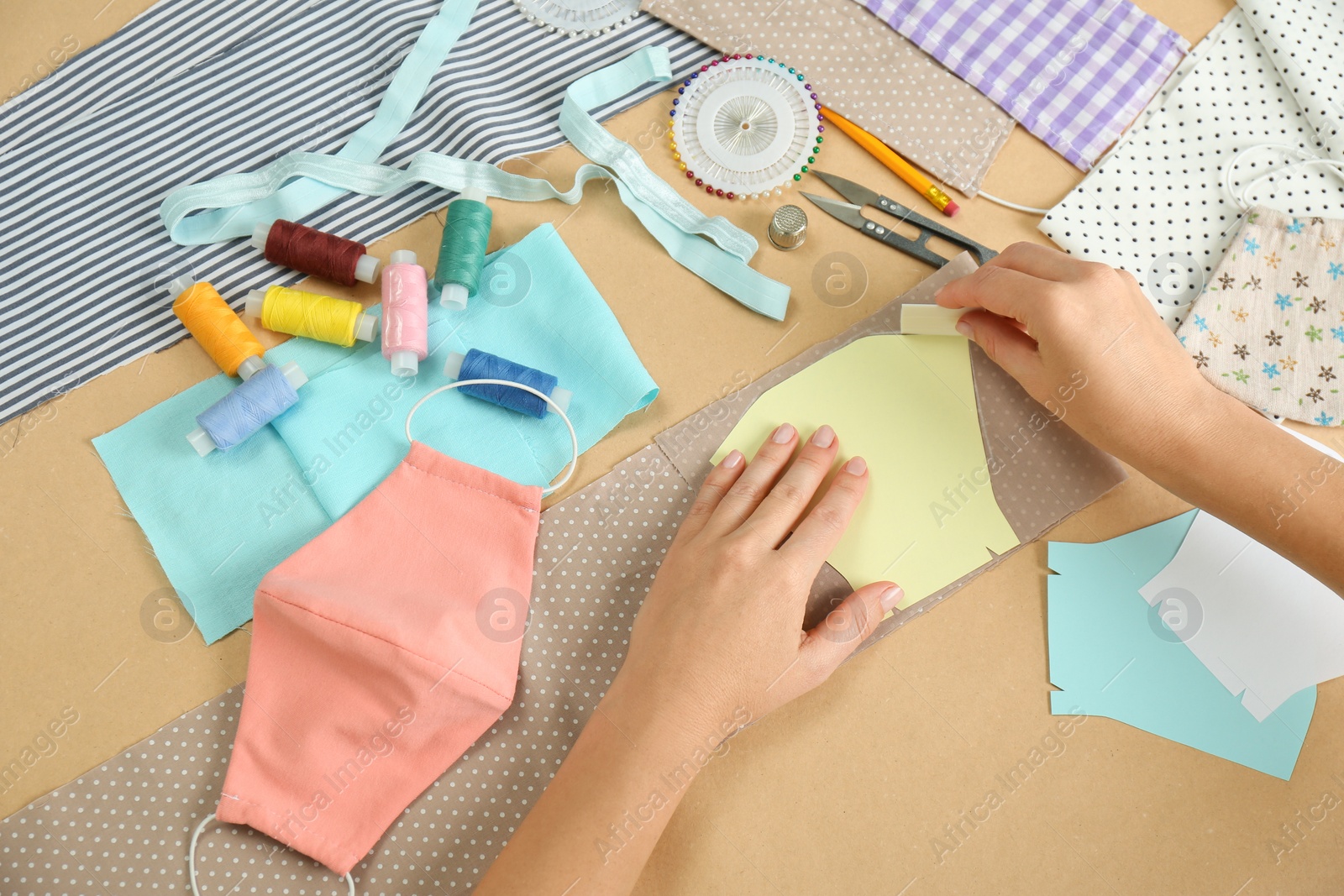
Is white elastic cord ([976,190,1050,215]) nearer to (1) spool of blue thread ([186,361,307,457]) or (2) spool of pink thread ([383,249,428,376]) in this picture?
(2) spool of pink thread ([383,249,428,376])

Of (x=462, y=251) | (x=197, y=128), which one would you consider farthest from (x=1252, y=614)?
(x=197, y=128)

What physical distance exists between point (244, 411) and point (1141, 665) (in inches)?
48.6

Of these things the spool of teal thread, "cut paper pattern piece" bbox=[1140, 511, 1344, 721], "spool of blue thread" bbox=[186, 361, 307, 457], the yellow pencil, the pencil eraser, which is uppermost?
the yellow pencil

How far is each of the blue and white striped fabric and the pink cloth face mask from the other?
1.53 ft

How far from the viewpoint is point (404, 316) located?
112 cm

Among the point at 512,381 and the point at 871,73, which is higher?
the point at 871,73

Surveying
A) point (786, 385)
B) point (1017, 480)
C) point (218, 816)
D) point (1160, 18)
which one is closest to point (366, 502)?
point (218, 816)

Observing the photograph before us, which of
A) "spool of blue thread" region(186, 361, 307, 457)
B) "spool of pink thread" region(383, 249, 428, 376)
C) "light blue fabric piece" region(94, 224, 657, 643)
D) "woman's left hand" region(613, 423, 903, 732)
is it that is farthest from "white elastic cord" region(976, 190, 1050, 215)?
"spool of blue thread" region(186, 361, 307, 457)

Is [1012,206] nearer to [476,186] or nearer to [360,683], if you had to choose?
[476,186]

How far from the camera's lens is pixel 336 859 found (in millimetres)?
988

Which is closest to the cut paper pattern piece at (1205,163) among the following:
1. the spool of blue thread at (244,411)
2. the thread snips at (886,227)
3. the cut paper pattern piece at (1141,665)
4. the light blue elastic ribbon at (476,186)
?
the thread snips at (886,227)

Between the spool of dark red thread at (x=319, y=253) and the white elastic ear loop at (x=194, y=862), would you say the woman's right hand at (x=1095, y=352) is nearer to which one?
the spool of dark red thread at (x=319, y=253)

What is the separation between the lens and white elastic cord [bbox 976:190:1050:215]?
1.24 metres

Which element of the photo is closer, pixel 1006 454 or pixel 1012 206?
pixel 1006 454
